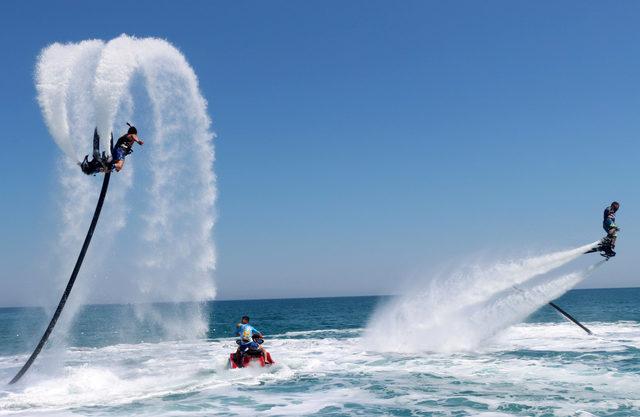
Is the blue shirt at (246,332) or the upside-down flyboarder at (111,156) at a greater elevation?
the upside-down flyboarder at (111,156)

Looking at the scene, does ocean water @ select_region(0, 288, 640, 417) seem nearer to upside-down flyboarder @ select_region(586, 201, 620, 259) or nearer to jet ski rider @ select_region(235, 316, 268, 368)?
jet ski rider @ select_region(235, 316, 268, 368)

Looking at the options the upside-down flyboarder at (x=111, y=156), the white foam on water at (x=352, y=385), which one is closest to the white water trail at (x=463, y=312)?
the white foam on water at (x=352, y=385)

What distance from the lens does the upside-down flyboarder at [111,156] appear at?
14977 mm

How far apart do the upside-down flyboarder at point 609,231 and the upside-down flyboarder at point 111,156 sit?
66.3 ft

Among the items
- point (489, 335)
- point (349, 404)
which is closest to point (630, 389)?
point (349, 404)

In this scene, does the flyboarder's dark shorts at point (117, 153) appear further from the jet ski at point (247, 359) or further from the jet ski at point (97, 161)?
the jet ski at point (247, 359)

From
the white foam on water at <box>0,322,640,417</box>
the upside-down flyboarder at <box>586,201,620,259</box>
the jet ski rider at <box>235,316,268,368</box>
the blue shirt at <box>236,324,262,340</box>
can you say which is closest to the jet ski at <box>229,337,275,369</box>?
the jet ski rider at <box>235,316,268,368</box>

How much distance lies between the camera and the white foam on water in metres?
15.5

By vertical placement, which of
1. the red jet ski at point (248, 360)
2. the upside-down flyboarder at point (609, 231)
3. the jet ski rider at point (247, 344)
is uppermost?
the upside-down flyboarder at point (609, 231)

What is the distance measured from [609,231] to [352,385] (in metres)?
14.1

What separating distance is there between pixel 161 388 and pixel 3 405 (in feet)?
15.5

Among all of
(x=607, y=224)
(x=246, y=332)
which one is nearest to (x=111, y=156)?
(x=246, y=332)

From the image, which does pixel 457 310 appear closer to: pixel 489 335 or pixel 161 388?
pixel 489 335

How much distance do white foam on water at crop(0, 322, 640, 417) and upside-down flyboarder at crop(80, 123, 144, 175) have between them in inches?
269
